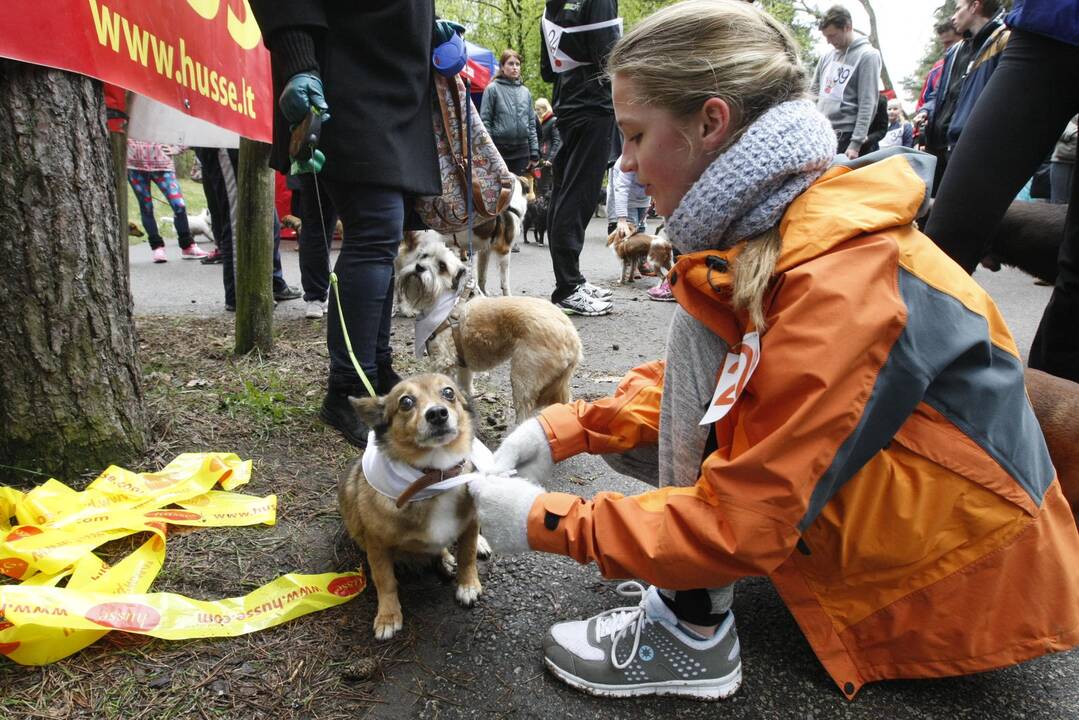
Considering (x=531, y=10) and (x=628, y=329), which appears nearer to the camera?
(x=628, y=329)

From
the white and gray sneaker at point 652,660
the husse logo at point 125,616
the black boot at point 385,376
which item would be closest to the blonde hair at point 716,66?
the white and gray sneaker at point 652,660

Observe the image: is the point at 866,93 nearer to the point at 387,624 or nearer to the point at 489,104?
the point at 489,104

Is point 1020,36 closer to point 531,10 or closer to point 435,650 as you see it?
point 435,650

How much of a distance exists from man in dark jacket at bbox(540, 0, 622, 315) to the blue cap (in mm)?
2249

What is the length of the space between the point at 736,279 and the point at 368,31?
2.10 meters

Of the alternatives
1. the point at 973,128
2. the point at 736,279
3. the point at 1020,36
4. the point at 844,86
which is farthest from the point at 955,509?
the point at 844,86

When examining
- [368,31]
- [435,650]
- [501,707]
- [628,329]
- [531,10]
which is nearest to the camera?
[501,707]

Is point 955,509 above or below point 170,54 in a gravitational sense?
below

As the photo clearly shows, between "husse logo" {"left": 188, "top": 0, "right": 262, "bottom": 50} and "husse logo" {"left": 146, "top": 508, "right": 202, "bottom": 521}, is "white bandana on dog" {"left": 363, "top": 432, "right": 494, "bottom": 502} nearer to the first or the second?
"husse logo" {"left": 146, "top": 508, "right": 202, "bottom": 521}

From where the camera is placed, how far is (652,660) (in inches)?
67.2

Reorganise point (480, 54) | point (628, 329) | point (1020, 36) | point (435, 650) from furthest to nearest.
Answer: point (480, 54) → point (628, 329) → point (1020, 36) → point (435, 650)

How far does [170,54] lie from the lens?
3.01m

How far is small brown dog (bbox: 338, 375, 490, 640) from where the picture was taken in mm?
1957

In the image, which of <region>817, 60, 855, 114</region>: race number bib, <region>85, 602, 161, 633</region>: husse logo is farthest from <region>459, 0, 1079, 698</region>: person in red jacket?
<region>817, 60, 855, 114</region>: race number bib
